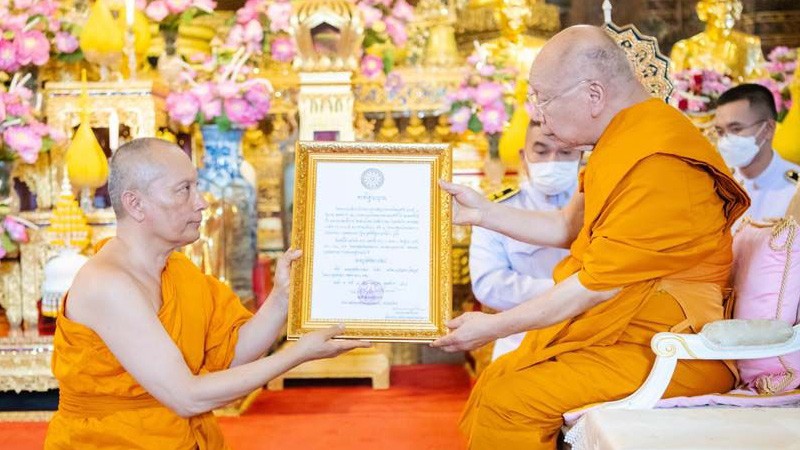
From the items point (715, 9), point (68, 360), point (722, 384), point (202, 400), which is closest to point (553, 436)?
point (722, 384)

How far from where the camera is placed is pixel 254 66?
19.5 feet

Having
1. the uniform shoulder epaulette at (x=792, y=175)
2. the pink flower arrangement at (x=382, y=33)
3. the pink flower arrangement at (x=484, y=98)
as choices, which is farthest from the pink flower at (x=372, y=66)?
the uniform shoulder epaulette at (x=792, y=175)

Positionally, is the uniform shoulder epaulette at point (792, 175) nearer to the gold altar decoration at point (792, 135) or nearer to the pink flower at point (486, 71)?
the gold altar decoration at point (792, 135)

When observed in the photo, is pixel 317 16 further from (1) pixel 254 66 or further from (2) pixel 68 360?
(2) pixel 68 360

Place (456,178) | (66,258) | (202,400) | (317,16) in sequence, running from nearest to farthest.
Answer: (202,400) → (66,258) → (317,16) → (456,178)

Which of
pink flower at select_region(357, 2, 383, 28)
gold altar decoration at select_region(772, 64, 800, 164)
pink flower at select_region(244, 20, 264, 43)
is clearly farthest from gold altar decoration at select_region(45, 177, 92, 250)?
gold altar decoration at select_region(772, 64, 800, 164)

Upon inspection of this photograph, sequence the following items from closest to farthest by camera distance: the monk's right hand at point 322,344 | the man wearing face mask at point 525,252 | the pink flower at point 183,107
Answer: the monk's right hand at point 322,344 → the man wearing face mask at point 525,252 → the pink flower at point 183,107

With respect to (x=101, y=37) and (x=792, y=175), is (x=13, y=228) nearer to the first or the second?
(x=101, y=37)

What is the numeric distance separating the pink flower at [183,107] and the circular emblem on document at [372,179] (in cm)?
244

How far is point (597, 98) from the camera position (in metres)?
2.78

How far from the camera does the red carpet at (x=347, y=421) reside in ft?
13.6

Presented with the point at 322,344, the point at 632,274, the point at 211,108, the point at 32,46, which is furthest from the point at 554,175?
the point at 32,46

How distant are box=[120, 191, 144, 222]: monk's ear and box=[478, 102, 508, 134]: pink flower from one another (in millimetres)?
2822

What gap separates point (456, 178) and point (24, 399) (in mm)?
2389
